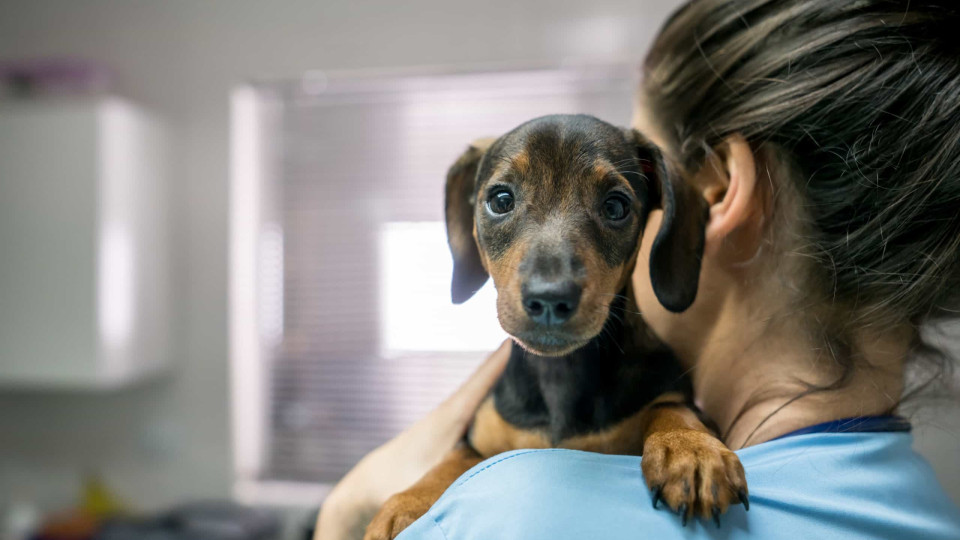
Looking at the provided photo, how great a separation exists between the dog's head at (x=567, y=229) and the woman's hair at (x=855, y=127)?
109 mm

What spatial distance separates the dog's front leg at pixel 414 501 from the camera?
0.68 m

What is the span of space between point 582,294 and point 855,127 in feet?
1.04

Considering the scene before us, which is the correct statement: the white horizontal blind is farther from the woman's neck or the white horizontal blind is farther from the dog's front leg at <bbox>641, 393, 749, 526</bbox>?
the dog's front leg at <bbox>641, 393, 749, 526</bbox>

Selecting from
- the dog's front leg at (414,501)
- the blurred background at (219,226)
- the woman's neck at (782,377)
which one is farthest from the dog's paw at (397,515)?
the blurred background at (219,226)

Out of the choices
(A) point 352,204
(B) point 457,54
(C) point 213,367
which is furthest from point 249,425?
(B) point 457,54

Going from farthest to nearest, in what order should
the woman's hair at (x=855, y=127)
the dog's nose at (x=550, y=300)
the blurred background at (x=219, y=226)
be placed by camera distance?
the blurred background at (x=219, y=226), the woman's hair at (x=855, y=127), the dog's nose at (x=550, y=300)

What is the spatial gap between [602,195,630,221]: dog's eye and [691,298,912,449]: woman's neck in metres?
0.24

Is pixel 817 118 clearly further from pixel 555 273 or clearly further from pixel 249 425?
pixel 249 425

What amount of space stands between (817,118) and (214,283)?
2.68 meters

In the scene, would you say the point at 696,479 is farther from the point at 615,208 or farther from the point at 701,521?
the point at 615,208

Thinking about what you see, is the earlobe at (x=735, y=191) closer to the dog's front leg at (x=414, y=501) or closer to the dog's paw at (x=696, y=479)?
the dog's paw at (x=696, y=479)

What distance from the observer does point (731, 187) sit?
679 mm

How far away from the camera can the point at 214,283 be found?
2.95 meters

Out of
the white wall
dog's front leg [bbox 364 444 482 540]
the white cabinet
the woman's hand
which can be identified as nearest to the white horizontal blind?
the white wall
